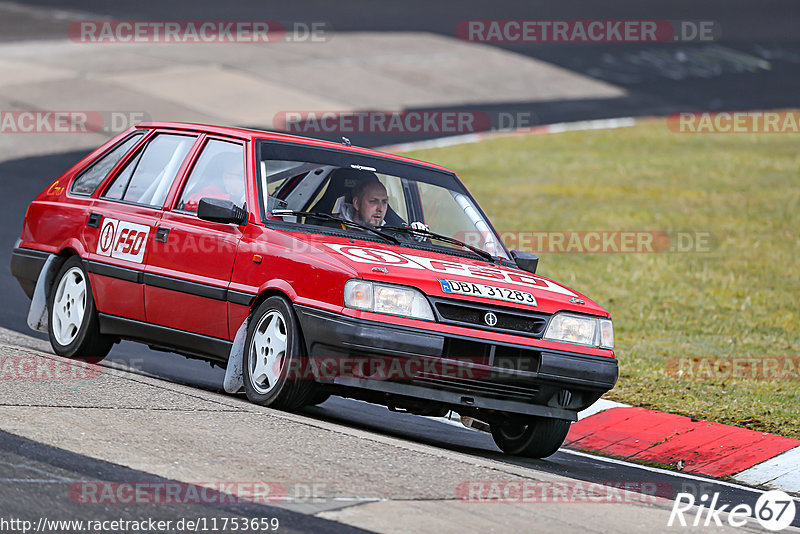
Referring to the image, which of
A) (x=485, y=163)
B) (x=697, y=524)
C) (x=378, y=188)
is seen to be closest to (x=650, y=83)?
(x=485, y=163)

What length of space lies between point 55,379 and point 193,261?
107 cm

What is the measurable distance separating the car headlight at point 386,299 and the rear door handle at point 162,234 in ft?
5.51

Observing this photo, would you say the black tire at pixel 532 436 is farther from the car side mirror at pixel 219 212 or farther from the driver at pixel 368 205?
the car side mirror at pixel 219 212

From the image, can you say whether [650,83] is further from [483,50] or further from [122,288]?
[122,288]

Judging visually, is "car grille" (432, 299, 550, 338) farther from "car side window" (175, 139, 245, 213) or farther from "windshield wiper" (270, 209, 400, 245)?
"car side window" (175, 139, 245, 213)

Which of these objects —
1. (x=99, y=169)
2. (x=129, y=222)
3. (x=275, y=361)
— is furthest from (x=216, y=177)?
(x=275, y=361)

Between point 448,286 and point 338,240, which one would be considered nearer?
point 448,286

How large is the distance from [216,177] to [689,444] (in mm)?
3552

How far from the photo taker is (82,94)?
22750mm

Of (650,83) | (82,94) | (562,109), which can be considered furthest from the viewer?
(650,83)

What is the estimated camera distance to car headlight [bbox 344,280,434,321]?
22.9 feet

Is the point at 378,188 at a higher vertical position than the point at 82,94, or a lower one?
lower

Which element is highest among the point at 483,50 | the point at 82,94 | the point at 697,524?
the point at 483,50

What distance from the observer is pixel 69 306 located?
8.77m
